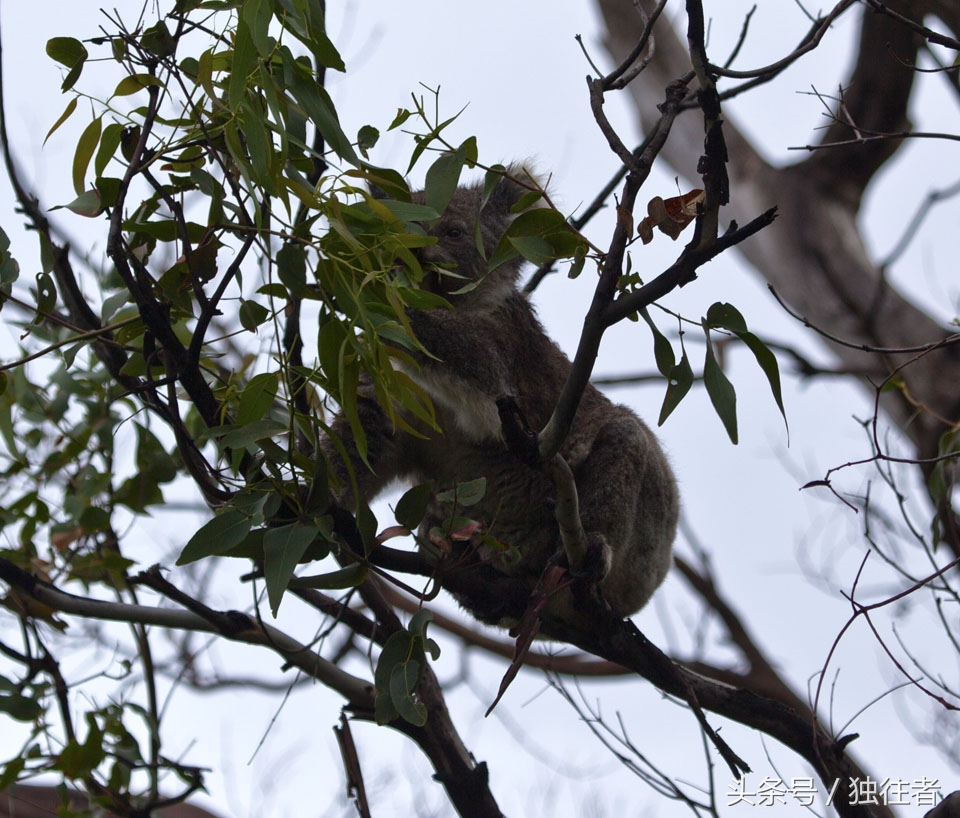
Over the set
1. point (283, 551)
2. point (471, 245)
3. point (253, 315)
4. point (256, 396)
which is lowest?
point (283, 551)

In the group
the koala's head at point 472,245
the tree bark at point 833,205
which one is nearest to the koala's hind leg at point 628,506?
the koala's head at point 472,245

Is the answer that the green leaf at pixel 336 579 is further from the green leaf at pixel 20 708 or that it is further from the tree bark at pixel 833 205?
the tree bark at pixel 833 205

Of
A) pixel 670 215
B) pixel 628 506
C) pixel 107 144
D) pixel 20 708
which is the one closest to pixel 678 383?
pixel 670 215

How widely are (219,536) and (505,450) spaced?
4.29 ft

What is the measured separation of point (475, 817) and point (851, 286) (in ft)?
17.7

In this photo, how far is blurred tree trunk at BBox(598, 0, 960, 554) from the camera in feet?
20.5

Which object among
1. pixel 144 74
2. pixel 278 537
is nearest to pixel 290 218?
pixel 144 74

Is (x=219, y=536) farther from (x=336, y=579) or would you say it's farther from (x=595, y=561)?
(x=595, y=561)

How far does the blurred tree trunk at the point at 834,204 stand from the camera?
6258mm

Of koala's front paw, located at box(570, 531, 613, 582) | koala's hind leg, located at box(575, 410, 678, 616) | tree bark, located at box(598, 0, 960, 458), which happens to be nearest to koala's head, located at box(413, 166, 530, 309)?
koala's hind leg, located at box(575, 410, 678, 616)

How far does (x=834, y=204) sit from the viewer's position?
7348 millimetres

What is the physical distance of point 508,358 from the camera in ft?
9.61

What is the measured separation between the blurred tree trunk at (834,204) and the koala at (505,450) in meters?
3.51

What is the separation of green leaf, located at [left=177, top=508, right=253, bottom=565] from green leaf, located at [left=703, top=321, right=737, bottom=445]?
83 cm
